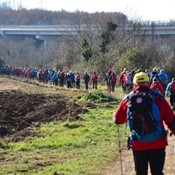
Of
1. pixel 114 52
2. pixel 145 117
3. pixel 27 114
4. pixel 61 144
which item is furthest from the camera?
pixel 114 52

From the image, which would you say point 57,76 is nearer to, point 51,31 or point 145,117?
point 145,117

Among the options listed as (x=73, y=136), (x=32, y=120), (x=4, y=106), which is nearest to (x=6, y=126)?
(x=32, y=120)

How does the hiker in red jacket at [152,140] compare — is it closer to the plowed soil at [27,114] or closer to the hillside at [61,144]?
the hillside at [61,144]

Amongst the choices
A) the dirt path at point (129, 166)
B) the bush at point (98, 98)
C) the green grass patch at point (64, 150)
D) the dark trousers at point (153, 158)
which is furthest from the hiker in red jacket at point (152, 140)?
the bush at point (98, 98)

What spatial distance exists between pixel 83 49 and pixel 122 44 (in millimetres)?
6706

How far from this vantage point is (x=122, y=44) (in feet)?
173

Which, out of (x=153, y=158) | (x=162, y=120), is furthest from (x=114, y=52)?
(x=153, y=158)

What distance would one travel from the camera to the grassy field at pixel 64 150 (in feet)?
38.0

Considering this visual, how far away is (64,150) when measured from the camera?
14.1 meters

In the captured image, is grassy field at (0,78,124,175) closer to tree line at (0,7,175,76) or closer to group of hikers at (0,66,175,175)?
group of hikers at (0,66,175,175)

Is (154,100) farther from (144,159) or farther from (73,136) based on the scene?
(73,136)

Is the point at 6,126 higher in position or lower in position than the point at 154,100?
lower

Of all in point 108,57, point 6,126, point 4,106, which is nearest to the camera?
point 6,126

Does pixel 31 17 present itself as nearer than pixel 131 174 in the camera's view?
No
